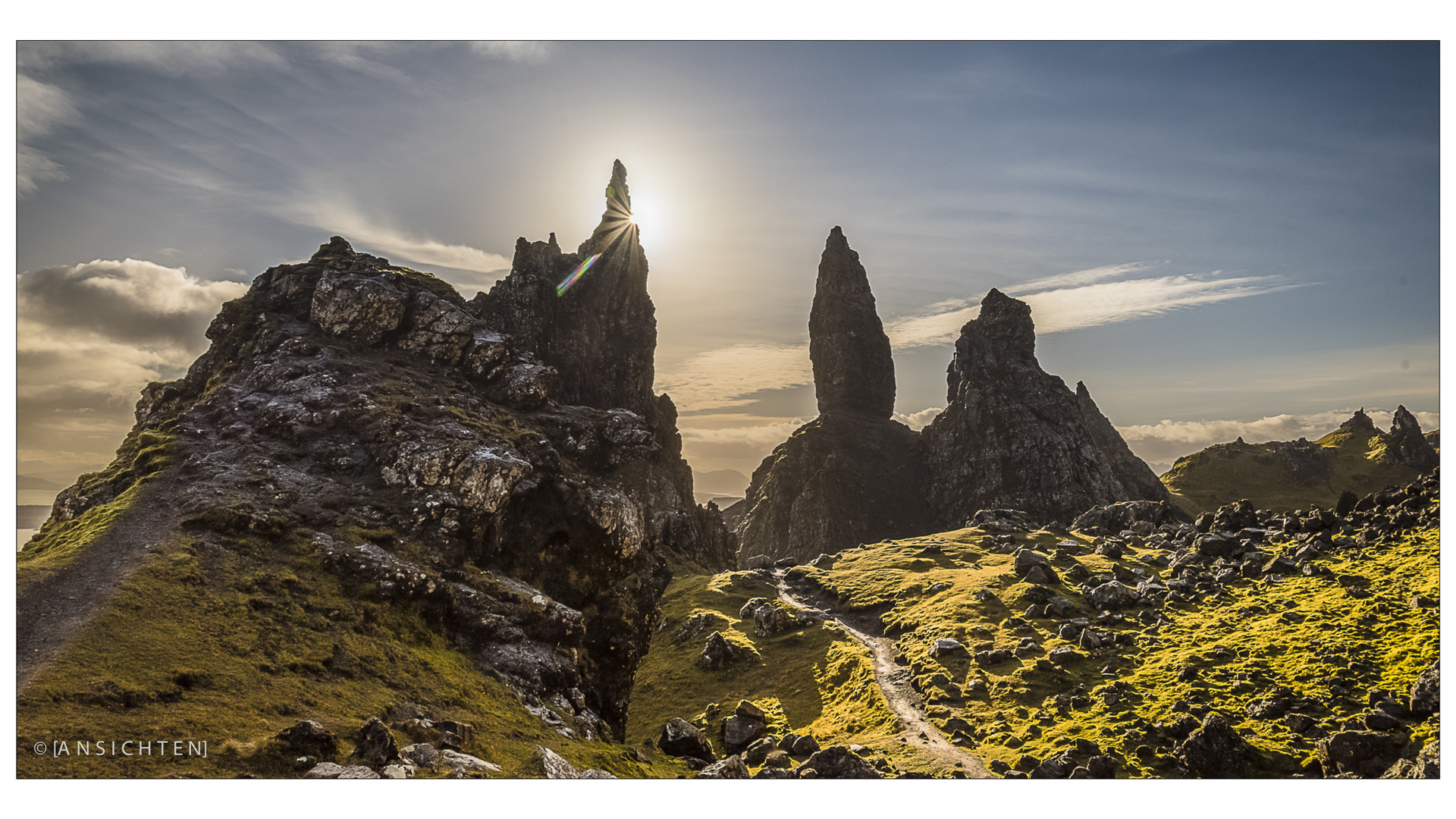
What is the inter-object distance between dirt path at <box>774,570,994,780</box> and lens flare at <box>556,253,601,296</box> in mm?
74083

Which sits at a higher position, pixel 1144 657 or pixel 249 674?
pixel 249 674

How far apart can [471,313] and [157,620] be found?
48699 millimetres

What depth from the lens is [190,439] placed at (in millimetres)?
53688

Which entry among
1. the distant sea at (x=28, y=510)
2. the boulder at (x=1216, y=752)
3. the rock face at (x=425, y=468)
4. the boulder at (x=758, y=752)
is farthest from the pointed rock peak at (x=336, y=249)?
the boulder at (x=1216, y=752)

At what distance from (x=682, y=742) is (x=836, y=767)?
11.5 m

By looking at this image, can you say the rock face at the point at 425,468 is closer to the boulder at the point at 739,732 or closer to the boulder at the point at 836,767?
the boulder at the point at 739,732

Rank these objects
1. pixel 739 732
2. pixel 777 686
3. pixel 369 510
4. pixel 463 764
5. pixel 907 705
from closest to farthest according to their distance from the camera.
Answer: pixel 463 764, pixel 369 510, pixel 907 705, pixel 739 732, pixel 777 686

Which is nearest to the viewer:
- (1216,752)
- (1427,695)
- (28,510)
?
(1427,695)

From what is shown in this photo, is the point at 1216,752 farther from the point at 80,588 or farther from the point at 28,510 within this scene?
the point at 28,510

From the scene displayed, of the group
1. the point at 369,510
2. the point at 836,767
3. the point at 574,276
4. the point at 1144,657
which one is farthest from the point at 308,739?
the point at 574,276

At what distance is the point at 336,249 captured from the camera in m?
84.2

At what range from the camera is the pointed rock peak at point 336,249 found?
82875 millimetres

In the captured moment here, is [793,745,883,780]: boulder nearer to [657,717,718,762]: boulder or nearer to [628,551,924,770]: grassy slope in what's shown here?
[628,551,924,770]: grassy slope
